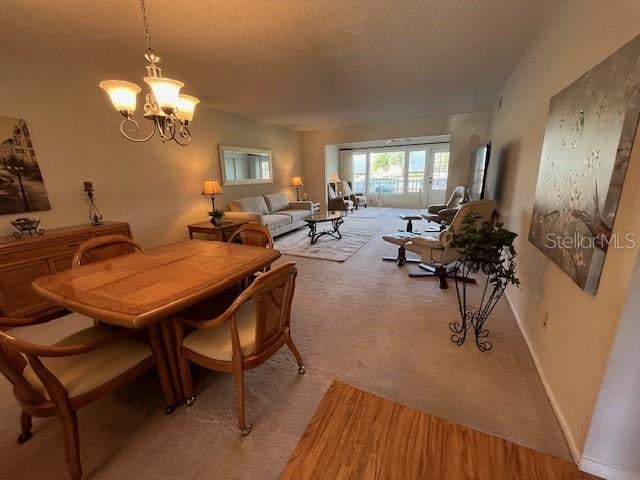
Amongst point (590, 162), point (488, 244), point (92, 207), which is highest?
point (590, 162)

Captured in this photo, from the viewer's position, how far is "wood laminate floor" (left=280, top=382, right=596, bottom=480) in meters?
0.99

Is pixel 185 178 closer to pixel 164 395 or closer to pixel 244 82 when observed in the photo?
pixel 244 82

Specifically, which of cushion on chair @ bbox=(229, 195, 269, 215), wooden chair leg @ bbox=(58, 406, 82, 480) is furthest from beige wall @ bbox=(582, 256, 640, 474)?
cushion on chair @ bbox=(229, 195, 269, 215)

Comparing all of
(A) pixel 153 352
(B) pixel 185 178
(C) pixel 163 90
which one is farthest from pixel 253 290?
(B) pixel 185 178

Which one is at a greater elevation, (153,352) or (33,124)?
(33,124)

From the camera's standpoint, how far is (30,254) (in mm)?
2383

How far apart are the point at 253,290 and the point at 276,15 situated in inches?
82.6

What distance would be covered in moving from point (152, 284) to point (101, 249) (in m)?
1.02

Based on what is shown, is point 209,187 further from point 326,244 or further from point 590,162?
point 590,162

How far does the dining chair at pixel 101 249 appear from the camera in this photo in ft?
6.12

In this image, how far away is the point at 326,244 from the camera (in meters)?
4.80

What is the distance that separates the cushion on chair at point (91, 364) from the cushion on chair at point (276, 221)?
352cm

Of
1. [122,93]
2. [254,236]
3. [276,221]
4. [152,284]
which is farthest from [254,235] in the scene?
[276,221]

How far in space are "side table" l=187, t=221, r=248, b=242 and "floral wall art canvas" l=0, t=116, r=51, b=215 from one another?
173cm
